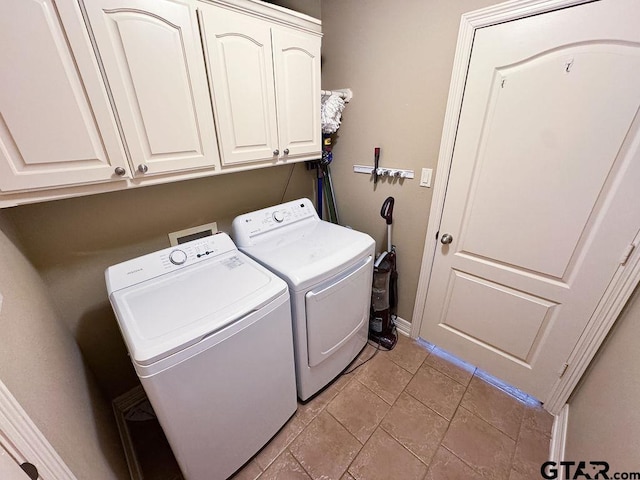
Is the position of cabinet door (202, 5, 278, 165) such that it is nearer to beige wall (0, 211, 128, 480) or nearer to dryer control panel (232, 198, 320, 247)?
dryer control panel (232, 198, 320, 247)

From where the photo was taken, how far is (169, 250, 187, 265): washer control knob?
1.33 m

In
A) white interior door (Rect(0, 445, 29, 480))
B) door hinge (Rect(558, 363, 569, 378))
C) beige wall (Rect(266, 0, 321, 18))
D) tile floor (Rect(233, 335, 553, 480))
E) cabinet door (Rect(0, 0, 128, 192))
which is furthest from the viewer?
beige wall (Rect(266, 0, 321, 18))

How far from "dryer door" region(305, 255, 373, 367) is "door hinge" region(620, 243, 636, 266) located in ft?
3.69

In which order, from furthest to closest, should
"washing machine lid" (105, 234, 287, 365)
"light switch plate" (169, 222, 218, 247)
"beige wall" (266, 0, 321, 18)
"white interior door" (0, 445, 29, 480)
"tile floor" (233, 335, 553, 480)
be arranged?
"beige wall" (266, 0, 321, 18) < "light switch plate" (169, 222, 218, 247) < "tile floor" (233, 335, 553, 480) < "washing machine lid" (105, 234, 287, 365) < "white interior door" (0, 445, 29, 480)

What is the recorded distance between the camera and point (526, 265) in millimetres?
1437

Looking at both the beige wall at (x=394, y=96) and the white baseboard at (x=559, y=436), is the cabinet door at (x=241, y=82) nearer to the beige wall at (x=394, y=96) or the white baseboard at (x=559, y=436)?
the beige wall at (x=394, y=96)

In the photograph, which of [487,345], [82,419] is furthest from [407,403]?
[82,419]

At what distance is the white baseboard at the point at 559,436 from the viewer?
132 centimetres

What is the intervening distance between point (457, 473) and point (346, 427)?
1.86 ft

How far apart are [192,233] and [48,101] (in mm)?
894

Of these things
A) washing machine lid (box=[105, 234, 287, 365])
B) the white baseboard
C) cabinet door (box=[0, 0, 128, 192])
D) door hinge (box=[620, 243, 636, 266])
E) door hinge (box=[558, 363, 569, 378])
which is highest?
cabinet door (box=[0, 0, 128, 192])

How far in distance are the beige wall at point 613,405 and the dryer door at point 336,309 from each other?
112 centimetres

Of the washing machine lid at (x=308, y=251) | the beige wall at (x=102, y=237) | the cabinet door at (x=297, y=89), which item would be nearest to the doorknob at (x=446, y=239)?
the washing machine lid at (x=308, y=251)

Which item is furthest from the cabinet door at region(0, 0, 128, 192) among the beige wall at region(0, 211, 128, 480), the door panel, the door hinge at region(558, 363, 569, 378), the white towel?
the door hinge at region(558, 363, 569, 378)
